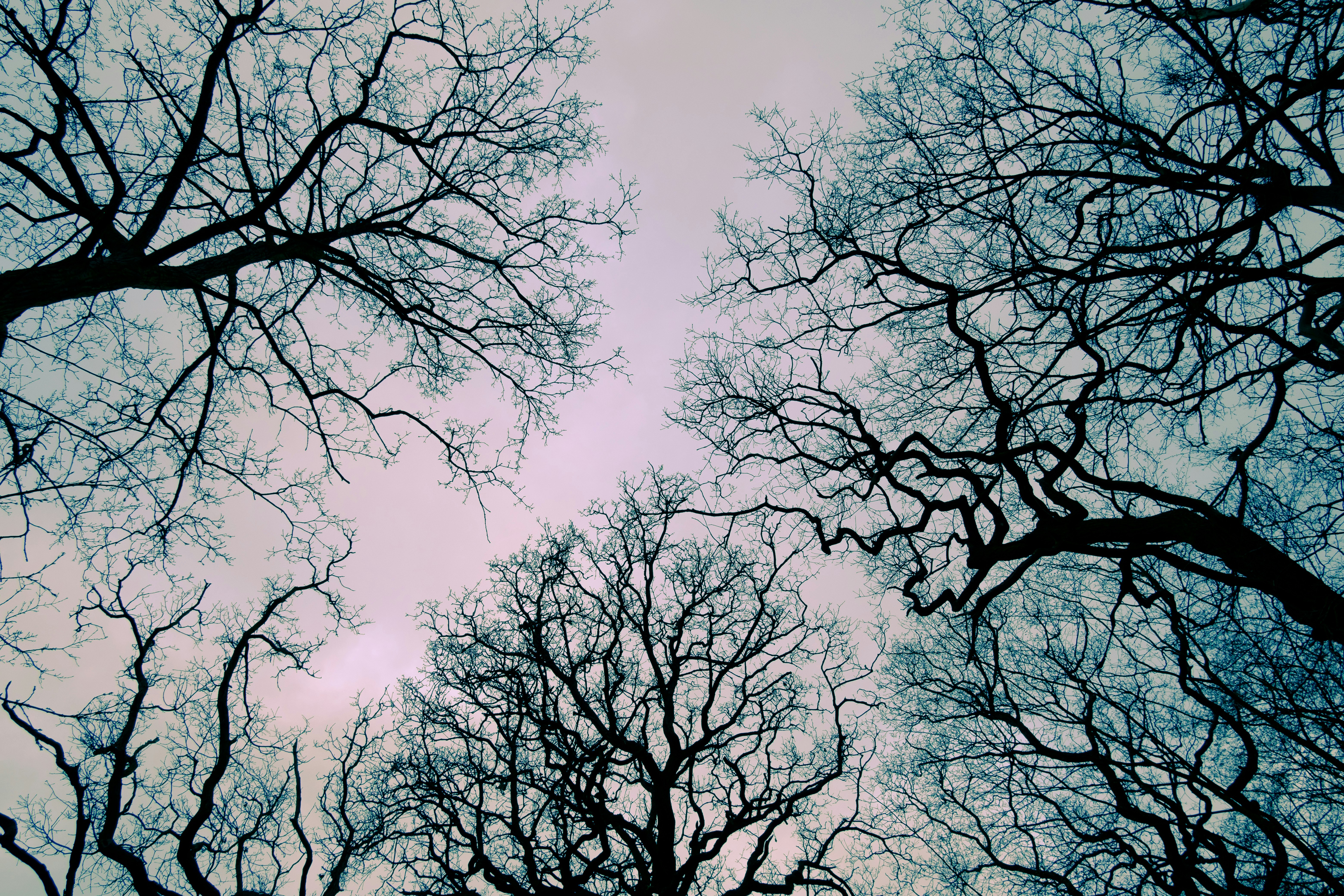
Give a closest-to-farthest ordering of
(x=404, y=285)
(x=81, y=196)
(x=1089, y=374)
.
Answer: (x=81, y=196)
(x=1089, y=374)
(x=404, y=285)

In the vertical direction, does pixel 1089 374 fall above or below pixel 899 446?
above

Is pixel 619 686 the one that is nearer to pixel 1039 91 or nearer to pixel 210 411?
pixel 210 411

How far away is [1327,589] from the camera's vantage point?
3791 mm

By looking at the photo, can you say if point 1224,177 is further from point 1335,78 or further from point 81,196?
point 81,196

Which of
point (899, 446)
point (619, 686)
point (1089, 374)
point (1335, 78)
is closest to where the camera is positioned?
point (1335, 78)

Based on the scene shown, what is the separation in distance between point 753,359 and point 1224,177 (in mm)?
3919

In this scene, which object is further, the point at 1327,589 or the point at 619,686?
the point at 619,686

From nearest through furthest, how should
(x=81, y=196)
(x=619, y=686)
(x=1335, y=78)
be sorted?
(x=1335, y=78) → (x=81, y=196) → (x=619, y=686)

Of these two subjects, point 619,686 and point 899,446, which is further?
point 619,686

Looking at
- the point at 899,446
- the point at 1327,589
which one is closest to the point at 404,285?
the point at 899,446

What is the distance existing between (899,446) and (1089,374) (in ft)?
6.69

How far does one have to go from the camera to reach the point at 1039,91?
5.15 metres

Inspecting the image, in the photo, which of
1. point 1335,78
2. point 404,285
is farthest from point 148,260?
point 1335,78

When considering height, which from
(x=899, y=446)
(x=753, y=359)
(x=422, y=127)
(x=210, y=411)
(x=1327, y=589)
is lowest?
(x=1327, y=589)
